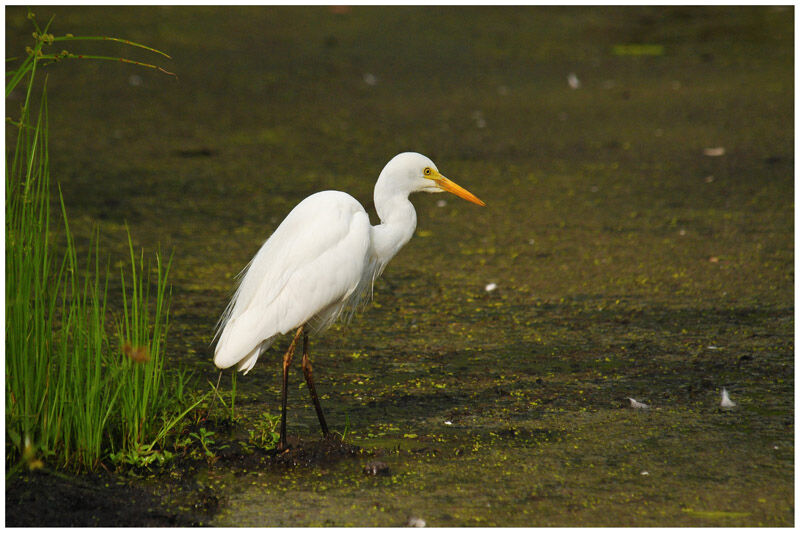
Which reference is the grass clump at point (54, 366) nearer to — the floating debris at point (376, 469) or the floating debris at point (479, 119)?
the floating debris at point (376, 469)

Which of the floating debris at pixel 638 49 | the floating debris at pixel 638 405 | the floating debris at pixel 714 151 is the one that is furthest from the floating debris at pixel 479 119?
the floating debris at pixel 638 405

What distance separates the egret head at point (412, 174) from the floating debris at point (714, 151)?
185 inches

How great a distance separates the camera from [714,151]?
8172mm

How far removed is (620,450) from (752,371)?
1064 millimetres

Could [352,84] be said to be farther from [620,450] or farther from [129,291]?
[620,450]

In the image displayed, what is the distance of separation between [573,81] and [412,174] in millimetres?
7111

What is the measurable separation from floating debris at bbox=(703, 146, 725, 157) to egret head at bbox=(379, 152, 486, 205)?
4.69m

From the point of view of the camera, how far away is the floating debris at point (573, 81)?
1050 centimetres

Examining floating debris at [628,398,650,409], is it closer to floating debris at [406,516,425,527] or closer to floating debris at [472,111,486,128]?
floating debris at [406,516,425,527]

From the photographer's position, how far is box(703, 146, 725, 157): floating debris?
8.08 m

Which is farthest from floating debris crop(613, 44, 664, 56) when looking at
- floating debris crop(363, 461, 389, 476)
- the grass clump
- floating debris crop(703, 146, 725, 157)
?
the grass clump

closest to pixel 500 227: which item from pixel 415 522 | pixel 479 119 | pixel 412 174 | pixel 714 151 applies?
pixel 714 151

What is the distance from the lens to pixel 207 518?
10.0 ft

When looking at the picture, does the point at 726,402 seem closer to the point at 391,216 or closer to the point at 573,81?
the point at 391,216
